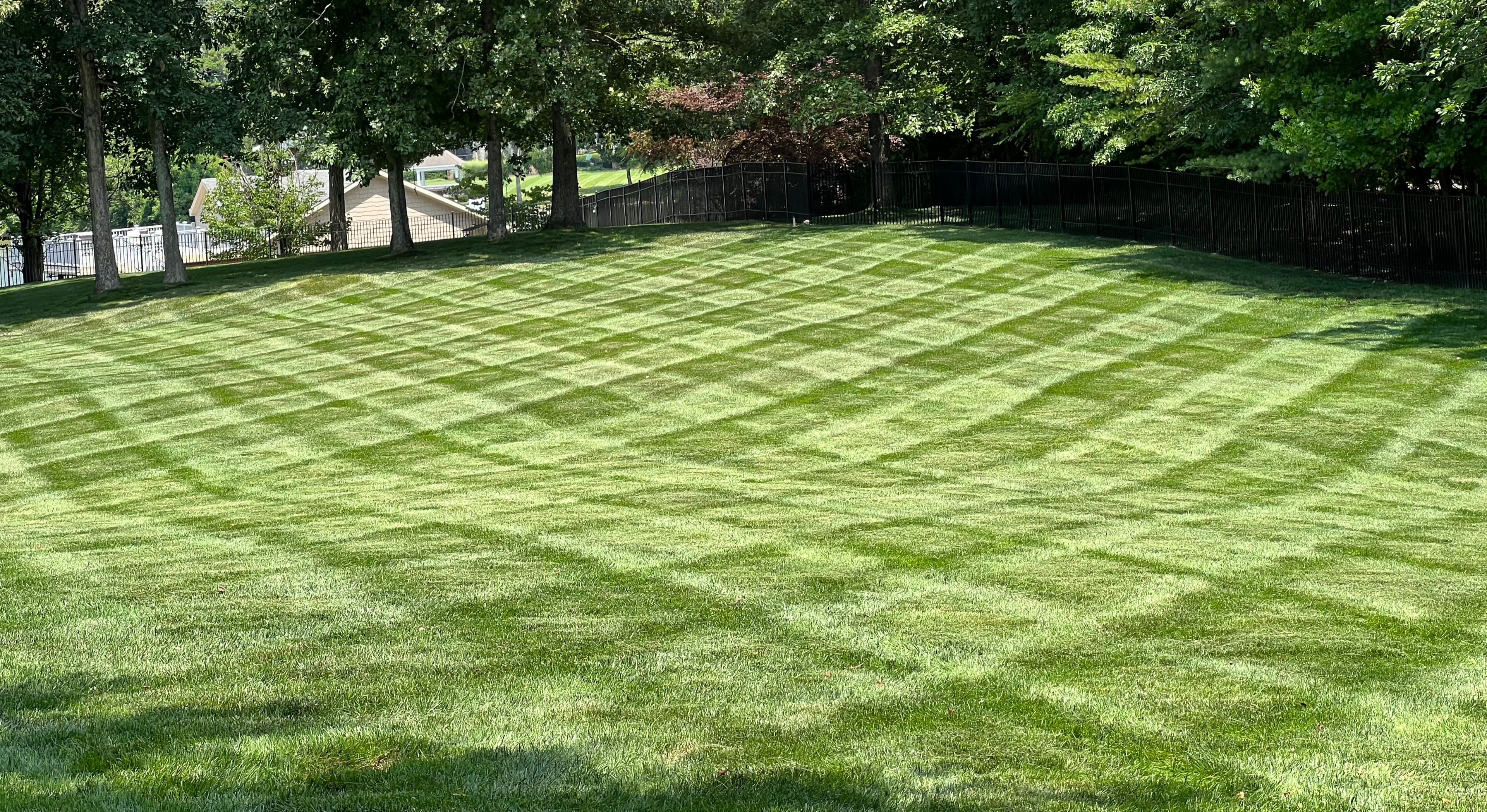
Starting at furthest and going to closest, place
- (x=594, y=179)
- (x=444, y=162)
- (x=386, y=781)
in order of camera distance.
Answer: (x=594, y=179)
(x=444, y=162)
(x=386, y=781)

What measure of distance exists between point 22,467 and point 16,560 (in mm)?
7178

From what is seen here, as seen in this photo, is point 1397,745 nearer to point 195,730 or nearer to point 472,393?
point 195,730

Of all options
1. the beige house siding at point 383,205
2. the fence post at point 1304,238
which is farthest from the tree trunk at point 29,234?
the fence post at point 1304,238

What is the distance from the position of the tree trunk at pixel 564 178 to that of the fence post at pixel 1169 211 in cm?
1811

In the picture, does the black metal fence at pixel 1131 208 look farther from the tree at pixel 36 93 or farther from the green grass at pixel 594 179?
the green grass at pixel 594 179

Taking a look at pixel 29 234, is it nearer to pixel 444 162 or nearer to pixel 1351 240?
pixel 1351 240

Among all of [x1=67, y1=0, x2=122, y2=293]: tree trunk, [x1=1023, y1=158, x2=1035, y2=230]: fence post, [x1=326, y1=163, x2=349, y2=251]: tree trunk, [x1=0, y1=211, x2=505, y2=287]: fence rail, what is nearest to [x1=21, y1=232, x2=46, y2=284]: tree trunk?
[x1=0, y1=211, x2=505, y2=287]: fence rail

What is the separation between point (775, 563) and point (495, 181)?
1272 inches

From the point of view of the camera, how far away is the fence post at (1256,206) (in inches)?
1137

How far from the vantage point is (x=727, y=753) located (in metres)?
6.05

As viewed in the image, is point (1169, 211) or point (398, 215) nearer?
point (1169, 211)

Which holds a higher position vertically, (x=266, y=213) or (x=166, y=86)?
(x=166, y=86)

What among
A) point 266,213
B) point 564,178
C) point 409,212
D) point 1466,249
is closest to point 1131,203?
point 1466,249

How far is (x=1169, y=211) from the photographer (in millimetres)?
31672
